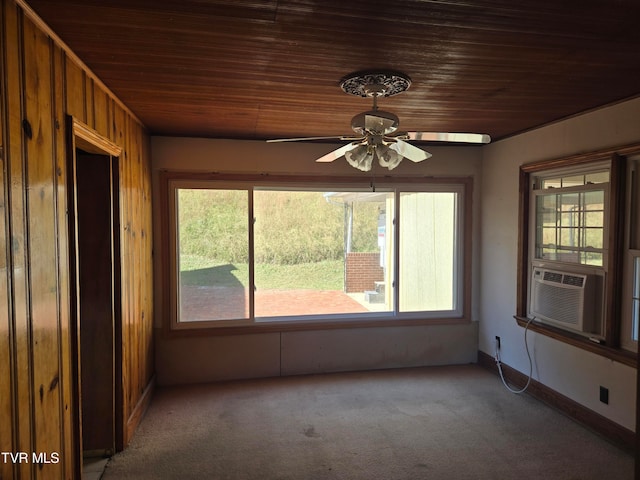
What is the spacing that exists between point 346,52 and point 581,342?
282cm

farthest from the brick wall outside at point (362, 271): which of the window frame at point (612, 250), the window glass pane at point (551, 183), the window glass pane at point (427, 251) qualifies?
the window frame at point (612, 250)

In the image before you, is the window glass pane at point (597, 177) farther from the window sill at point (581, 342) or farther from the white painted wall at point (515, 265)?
the window sill at point (581, 342)

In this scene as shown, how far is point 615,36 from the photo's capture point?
1.85m

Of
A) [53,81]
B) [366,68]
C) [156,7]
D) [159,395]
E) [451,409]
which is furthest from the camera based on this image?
[159,395]

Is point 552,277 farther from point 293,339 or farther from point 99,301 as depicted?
point 99,301

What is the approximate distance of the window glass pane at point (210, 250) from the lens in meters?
3.99

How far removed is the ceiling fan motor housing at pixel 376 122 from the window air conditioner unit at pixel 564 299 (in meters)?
2.10

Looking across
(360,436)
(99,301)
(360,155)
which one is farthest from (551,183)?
(99,301)

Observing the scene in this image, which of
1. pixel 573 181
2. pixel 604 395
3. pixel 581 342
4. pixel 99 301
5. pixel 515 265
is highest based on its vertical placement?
pixel 573 181

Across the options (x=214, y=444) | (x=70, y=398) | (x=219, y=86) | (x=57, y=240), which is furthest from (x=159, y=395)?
(x=219, y=86)

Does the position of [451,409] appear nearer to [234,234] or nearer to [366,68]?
[234,234]

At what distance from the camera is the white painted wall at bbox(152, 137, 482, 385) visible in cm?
395

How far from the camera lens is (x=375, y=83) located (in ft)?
7.78

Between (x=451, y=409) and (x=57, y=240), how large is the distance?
3.14 metres
